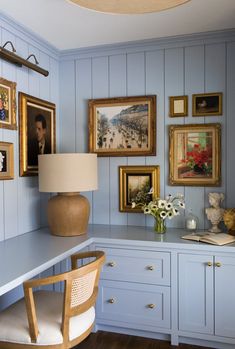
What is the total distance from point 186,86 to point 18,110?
1354mm

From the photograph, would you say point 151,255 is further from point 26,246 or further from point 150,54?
point 150,54

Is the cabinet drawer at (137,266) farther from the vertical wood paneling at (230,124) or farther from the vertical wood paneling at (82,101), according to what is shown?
the vertical wood paneling at (230,124)

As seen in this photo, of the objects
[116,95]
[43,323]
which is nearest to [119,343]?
[43,323]

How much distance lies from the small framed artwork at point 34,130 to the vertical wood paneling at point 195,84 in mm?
1183

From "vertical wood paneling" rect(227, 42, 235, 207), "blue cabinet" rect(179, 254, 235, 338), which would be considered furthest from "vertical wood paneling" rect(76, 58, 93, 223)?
"vertical wood paneling" rect(227, 42, 235, 207)

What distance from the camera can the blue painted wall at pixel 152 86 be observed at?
2.67m

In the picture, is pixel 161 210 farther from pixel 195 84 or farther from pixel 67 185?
pixel 195 84

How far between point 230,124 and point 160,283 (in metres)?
1.34

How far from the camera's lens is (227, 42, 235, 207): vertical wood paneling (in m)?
2.64

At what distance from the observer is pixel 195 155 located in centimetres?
274

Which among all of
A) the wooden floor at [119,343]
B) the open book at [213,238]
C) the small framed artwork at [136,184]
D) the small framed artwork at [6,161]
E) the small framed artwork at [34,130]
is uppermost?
the small framed artwork at [34,130]

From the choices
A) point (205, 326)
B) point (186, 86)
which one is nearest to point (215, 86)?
point (186, 86)

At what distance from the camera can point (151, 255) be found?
2.38 meters

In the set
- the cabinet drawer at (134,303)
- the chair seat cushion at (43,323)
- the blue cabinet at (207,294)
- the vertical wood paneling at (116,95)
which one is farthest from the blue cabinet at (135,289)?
the chair seat cushion at (43,323)
